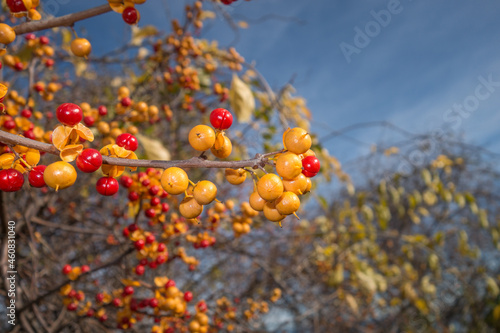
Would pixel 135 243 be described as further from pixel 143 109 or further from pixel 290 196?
pixel 290 196

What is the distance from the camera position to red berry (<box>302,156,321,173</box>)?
2.29 ft

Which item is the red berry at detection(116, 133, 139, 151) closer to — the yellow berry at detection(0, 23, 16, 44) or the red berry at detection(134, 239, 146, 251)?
the yellow berry at detection(0, 23, 16, 44)

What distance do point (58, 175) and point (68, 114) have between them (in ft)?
0.47

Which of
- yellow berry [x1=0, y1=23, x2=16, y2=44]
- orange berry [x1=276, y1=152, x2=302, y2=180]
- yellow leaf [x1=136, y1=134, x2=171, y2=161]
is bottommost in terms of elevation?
yellow leaf [x1=136, y1=134, x2=171, y2=161]

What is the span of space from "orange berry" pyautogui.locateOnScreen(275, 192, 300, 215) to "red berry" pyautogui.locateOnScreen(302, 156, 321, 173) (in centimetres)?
8

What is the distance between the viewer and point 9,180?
645 mm

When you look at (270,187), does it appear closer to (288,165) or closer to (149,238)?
(288,165)

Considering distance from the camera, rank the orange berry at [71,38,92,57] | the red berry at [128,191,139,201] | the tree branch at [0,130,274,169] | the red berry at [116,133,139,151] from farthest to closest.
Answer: the red berry at [128,191,139,201] < the orange berry at [71,38,92,57] < the red berry at [116,133,139,151] < the tree branch at [0,130,274,169]

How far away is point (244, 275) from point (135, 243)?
2.96 m

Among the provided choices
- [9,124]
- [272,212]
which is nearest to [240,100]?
[9,124]

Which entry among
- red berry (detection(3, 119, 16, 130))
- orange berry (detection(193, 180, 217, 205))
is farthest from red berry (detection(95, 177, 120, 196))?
red berry (detection(3, 119, 16, 130))

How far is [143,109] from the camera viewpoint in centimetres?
151

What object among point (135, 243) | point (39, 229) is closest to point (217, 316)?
point (135, 243)

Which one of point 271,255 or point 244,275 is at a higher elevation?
point 271,255
